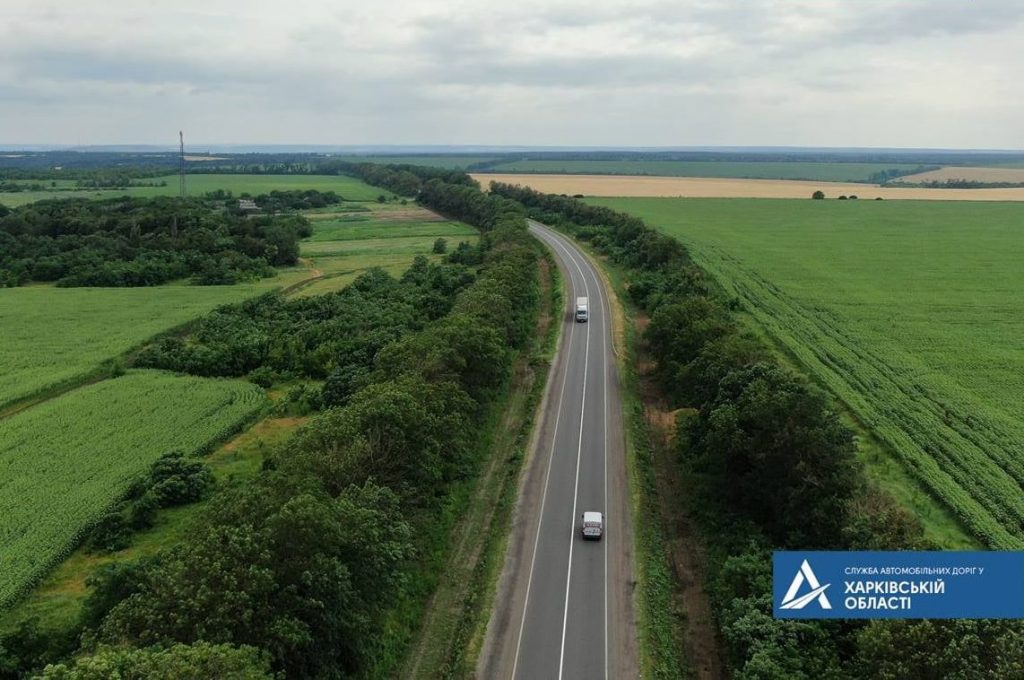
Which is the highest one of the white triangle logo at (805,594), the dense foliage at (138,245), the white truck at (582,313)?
the dense foliage at (138,245)

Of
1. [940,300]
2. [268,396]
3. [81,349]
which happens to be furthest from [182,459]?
[940,300]

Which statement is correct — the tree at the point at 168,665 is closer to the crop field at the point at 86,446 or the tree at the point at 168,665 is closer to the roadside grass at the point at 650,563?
the roadside grass at the point at 650,563

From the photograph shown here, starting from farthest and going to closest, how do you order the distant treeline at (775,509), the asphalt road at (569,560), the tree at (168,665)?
the asphalt road at (569,560), the distant treeline at (775,509), the tree at (168,665)

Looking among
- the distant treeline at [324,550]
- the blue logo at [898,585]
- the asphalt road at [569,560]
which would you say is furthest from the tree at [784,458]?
the distant treeline at [324,550]

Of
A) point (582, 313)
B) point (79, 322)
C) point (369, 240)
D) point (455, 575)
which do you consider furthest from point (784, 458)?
point (369, 240)

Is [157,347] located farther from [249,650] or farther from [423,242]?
[423,242]

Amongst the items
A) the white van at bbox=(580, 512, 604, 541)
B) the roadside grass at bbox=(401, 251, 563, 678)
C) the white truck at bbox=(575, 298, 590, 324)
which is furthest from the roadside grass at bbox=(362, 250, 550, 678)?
the white truck at bbox=(575, 298, 590, 324)

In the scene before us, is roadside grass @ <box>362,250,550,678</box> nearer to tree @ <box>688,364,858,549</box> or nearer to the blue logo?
tree @ <box>688,364,858,549</box>
